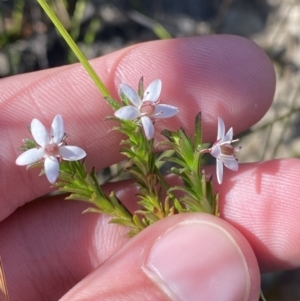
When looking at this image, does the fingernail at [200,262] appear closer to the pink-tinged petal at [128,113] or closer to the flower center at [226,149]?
the flower center at [226,149]

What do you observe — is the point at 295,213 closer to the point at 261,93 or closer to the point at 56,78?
the point at 261,93

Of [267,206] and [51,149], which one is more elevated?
[51,149]

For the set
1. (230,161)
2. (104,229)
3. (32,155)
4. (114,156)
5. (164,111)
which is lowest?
(104,229)

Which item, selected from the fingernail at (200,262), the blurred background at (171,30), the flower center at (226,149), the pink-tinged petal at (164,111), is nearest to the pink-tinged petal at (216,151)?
the flower center at (226,149)

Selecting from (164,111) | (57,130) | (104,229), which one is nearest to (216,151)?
(164,111)

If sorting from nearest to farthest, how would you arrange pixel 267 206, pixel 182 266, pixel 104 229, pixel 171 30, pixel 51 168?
pixel 51 168
pixel 182 266
pixel 267 206
pixel 104 229
pixel 171 30

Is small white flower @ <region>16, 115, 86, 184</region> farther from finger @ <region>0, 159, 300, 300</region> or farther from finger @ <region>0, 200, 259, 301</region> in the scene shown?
finger @ <region>0, 159, 300, 300</region>

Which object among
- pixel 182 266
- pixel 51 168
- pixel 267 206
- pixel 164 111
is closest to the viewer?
pixel 51 168

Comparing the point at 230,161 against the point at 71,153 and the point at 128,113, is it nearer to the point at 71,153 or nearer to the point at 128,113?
the point at 128,113
